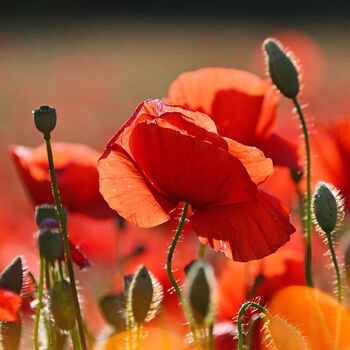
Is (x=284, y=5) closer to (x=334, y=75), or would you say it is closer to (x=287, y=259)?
(x=334, y=75)

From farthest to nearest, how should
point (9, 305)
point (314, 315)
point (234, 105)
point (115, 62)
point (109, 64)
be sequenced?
point (115, 62)
point (109, 64)
point (234, 105)
point (314, 315)
point (9, 305)

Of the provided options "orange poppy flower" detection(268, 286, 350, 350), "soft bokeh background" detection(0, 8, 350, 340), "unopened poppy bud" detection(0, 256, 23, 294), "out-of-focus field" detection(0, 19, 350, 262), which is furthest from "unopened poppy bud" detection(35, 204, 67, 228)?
"out-of-focus field" detection(0, 19, 350, 262)


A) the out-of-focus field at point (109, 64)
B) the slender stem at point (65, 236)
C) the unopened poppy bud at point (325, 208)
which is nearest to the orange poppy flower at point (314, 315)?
the unopened poppy bud at point (325, 208)

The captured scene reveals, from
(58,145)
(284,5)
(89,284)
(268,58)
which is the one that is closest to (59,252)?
(268,58)

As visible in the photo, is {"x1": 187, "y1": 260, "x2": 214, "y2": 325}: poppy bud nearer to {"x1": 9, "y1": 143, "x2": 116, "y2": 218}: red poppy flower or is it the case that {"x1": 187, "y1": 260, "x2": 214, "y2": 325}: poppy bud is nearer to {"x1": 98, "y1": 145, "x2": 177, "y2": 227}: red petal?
{"x1": 98, "y1": 145, "x2": 177, "y2": 227}: red petal

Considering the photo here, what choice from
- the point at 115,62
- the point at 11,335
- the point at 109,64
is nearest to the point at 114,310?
the point at 11,335

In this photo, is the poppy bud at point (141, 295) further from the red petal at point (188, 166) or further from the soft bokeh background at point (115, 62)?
the soft bokeh background at point (115, 62)

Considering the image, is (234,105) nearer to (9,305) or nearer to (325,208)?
(325,208)
